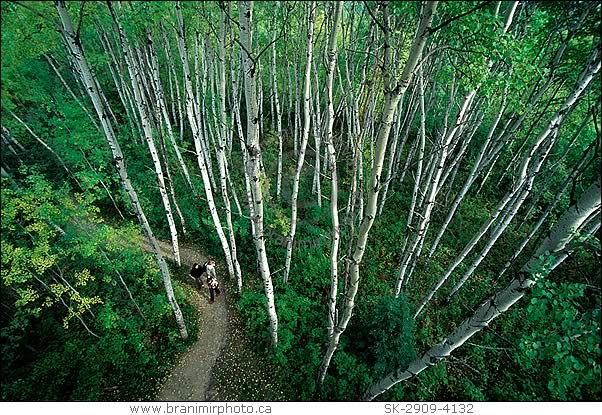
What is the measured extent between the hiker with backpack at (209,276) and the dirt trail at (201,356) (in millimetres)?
196

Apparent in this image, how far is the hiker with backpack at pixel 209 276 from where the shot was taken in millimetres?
7793

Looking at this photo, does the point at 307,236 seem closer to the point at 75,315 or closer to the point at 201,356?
the point at 201,356

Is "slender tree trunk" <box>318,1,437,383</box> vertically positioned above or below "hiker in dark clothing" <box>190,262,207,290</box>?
above

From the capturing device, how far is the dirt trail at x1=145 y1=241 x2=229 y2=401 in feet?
21.0

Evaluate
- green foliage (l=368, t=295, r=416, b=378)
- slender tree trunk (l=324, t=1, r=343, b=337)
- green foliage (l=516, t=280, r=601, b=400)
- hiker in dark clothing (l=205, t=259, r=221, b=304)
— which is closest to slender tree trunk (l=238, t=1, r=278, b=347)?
slender tree trunk (l=324, t=1, r=343, b=337)

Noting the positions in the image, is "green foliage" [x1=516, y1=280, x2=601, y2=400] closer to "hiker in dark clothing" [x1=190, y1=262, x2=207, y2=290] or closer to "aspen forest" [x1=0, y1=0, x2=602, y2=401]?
"aspen forest" [x1=0, y1=0, x2=602, y2=401]

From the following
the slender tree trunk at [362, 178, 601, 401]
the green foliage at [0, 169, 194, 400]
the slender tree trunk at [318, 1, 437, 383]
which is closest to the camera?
the slender tree trunk at [362, 178, 601, 401]

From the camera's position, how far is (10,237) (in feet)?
22.4

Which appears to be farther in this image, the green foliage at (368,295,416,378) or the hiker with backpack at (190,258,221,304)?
the hiker with backpack at (190,258,221,304)

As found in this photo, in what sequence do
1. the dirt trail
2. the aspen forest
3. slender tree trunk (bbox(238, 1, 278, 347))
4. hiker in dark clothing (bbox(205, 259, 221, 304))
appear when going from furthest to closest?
hiker in dark clothing (bbox(205, 259, 221, 304)), the dirt trail, the aspen forest, slender tree trunk (bbox(238, 1, 278, 347))

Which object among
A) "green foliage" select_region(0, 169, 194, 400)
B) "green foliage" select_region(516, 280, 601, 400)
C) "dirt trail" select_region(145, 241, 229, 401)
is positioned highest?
"green foliage" select_region(516, 280, 601, 400)

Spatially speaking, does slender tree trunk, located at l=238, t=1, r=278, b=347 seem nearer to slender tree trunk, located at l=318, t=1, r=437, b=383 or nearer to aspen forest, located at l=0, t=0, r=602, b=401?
aspen forest, located at l=0, t=0, r=602, b=401

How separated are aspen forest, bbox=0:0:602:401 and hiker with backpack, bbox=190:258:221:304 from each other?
0.56ft
